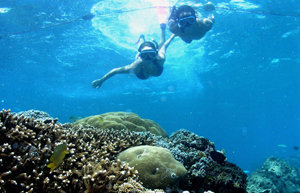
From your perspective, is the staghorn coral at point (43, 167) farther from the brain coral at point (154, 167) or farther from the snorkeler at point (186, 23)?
the snorkeler at point (186, 23)


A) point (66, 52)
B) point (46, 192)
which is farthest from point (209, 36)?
point (46, 192)

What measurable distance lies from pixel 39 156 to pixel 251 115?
8899 cm

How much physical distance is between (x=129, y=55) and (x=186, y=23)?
57.4 feet

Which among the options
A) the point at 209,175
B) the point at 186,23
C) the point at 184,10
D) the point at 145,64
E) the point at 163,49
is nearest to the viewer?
the point at 209,175

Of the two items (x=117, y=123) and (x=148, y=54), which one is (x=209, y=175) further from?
(x=148, y=54)

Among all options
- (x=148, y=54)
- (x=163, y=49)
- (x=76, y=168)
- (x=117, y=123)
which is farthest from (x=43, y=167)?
(x=163, y=49)

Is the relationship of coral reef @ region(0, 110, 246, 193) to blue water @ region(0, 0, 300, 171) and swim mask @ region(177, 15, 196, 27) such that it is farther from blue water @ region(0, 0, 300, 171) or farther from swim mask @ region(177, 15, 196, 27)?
blue water @ region(0, 0, 300, 171)

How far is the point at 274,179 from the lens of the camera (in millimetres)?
10820

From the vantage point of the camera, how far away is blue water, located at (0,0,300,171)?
17.4 metres

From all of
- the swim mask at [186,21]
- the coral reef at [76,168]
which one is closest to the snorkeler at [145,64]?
the swim mask at [186,21]

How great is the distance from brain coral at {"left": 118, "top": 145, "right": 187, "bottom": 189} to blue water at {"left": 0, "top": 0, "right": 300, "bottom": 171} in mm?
12545

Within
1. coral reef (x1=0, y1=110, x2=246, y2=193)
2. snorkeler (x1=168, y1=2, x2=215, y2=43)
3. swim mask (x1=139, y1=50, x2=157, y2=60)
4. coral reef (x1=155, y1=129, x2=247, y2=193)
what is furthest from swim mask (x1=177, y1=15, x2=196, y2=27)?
coral reef (x1=0, y1=110, x2=246, y2=193)

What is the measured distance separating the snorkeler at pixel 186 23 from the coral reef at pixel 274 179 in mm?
8986

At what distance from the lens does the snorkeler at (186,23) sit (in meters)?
9.42
